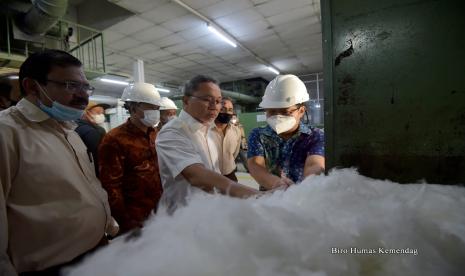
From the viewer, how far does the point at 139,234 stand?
0.59 m

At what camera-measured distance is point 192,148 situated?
4.54 feet

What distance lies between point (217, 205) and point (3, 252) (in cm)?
83

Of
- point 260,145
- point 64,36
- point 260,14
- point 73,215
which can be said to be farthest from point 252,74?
point 73,215

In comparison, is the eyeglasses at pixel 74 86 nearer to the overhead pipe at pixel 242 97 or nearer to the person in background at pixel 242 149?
the person in background at pixel 242 149

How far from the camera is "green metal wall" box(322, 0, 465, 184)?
740 millimetres

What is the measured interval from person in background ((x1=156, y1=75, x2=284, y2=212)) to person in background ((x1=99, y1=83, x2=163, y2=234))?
0.36m

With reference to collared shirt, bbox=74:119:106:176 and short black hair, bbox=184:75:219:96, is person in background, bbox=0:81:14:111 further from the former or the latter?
short black hair, bbox=184:75:219:96

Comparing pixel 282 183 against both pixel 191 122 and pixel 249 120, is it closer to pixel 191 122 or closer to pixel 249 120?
pixel 191 122

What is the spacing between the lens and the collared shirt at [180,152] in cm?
132

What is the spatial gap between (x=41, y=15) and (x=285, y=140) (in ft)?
12.5

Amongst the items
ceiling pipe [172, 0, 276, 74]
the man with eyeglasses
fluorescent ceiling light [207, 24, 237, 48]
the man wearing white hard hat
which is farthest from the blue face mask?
fluorescent ceiling light [207, 24, 237, 48]

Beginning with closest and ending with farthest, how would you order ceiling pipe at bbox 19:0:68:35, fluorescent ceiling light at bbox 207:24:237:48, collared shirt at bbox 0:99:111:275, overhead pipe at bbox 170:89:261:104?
1. collared shirt at bbox 0:99:111:275
2. ceiling pipe at bbox 19:0:68:35
3. fluorescent ceiling light at bbox 207:24:237:48
4. overhead pipe at bbox 170:89:261:104

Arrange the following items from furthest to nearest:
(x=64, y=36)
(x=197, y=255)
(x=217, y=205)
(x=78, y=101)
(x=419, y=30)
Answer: (x=64, y=36), (x=78, y=101), (x=419, y=30), (x=217, y=205), (x=197, y=255)

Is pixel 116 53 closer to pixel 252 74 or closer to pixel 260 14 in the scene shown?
pixel 260 14
